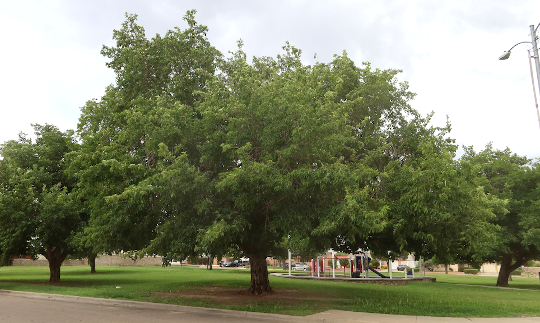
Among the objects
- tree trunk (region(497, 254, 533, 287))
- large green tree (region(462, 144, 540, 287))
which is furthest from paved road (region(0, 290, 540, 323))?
tree trunk (region(497, 254, 533, 287))

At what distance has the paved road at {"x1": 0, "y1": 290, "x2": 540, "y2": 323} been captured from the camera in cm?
1084

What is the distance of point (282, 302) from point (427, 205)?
19.6 feet

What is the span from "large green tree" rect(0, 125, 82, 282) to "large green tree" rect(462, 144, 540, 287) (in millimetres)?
23739

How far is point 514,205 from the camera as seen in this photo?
26.5 meters

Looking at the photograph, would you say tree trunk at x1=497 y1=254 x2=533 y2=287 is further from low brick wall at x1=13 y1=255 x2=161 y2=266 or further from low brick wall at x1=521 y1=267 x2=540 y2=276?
low brick wall at x1=13 y1=255 x2=161 y2=266

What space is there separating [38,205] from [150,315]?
1295 cm

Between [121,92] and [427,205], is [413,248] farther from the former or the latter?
[121,92]

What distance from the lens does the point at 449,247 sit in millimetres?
15453

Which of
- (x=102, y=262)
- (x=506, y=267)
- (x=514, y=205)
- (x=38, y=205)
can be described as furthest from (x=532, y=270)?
(x=38, y=205)

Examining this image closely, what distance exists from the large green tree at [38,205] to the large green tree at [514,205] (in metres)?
23.7

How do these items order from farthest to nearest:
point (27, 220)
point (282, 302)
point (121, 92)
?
point (27, 220)
point (121, 92)
point (282, 302)

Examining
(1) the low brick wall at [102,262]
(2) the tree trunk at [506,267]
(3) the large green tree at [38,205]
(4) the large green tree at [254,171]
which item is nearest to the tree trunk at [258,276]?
(4) the large green tree at [254,171]

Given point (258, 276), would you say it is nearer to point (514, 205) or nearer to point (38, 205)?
point (38, 205)

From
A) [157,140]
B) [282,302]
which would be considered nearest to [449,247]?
[282,302]
